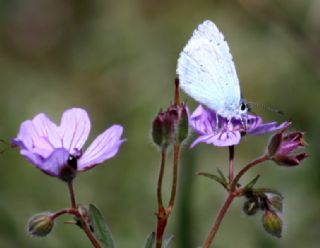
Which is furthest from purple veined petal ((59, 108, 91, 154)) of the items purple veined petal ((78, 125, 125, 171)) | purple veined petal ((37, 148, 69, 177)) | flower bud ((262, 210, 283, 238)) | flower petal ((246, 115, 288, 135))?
flower bud ((262, 210, 283, 238))

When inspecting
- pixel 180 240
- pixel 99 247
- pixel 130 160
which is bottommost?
pixel 99 247

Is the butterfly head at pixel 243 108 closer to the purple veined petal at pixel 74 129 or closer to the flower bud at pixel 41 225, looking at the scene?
the purple veined petal at pixel 74 129

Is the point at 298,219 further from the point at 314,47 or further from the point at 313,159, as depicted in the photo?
the point at 314,47

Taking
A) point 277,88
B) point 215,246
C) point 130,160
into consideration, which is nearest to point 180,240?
point 215,246

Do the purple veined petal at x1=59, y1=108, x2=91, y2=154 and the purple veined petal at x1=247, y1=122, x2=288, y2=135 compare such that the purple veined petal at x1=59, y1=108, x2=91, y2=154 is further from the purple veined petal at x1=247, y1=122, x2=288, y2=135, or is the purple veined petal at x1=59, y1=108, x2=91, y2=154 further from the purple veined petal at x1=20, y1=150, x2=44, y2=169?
the purple veined petal at x1=247, y1=122, x2=288, y2=135

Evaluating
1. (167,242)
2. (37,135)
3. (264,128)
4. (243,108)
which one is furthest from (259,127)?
(37,135)

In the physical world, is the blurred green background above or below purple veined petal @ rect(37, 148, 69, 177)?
above

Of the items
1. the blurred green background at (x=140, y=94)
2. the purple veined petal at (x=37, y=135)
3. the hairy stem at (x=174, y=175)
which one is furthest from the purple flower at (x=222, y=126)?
the blurred green background at (x=140, y=94)
